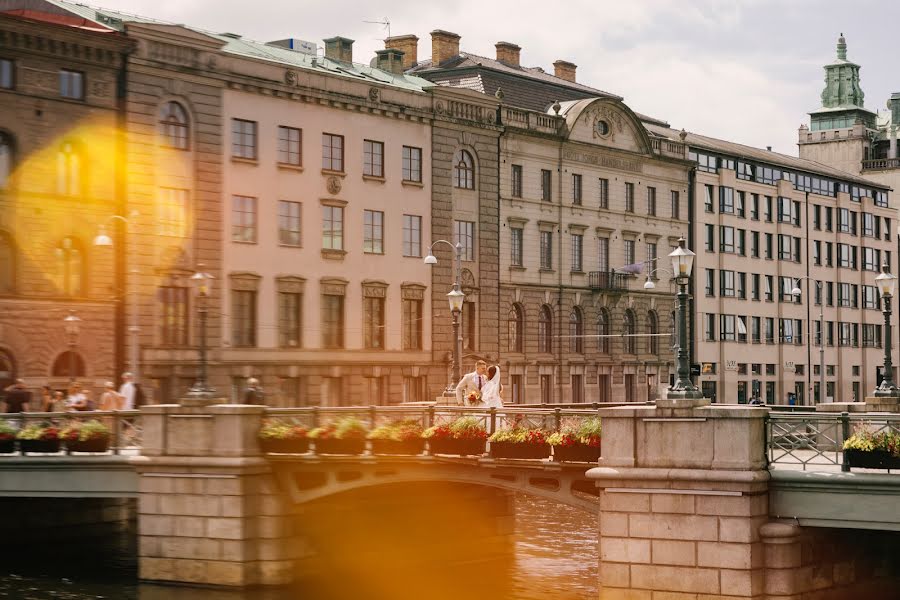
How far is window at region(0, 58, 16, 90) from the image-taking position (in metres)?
53.2

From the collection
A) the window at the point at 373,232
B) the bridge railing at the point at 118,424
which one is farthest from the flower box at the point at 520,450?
the window at the point at 373,232

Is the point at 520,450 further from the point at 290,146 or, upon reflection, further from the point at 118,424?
the point at 290,146

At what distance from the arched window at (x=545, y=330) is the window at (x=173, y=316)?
23449 millimetres

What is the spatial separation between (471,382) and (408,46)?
1757 inches

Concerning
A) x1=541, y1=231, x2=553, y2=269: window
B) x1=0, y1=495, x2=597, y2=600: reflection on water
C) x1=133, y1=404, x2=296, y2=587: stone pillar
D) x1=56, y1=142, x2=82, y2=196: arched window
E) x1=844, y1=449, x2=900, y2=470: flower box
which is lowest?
x1=0, y1=495, x2=597, y2=600: reflection on water

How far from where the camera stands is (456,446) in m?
33.9

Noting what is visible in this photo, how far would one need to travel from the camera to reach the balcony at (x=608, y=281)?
80.2m

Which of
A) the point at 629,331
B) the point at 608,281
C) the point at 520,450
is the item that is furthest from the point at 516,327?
the point at 520,450

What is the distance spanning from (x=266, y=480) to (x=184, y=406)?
2605mm

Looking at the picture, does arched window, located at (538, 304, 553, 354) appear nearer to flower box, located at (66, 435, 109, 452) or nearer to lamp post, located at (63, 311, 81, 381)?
lamp post, located at (63, 311, 81, 381)

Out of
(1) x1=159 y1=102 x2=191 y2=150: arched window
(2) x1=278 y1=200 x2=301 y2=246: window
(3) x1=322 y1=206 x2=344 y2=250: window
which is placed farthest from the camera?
(3) x1=322 y1=206 x2=344 y2=250: window

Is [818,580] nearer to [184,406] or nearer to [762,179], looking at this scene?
[184,406]

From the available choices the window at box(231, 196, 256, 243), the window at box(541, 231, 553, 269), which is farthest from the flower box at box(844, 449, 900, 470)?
the window at box(541, 231, 553, 269)

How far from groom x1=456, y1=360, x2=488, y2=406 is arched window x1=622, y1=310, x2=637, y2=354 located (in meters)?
43.2
